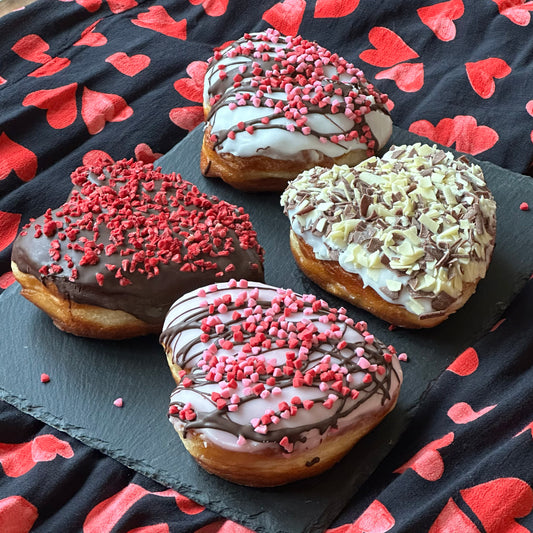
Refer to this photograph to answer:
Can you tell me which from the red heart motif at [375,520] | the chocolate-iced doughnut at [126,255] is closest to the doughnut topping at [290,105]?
the chocolate-iced doughnut at [126,255]

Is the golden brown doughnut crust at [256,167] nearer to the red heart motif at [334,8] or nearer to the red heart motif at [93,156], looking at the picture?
the red heart motif at [93,156]

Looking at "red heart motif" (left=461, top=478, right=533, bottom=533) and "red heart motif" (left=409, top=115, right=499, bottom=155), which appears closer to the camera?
"red heart motif" (left=461, top=478, right=533, bottom=533)

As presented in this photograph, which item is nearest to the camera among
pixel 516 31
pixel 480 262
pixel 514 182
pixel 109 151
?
pixel 480 262

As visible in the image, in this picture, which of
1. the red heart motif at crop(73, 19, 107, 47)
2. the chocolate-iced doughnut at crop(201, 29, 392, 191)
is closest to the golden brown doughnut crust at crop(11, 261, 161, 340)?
the chocolate-iced doughnut at crop(201, 29, 392, 191)

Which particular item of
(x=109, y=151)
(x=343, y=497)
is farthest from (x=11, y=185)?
(x=343, y=497)

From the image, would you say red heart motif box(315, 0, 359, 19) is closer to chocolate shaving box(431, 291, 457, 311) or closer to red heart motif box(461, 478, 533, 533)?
chocolate shaving box(431, 291, 457, 311)

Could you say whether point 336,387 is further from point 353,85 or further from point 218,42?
point 218,42
